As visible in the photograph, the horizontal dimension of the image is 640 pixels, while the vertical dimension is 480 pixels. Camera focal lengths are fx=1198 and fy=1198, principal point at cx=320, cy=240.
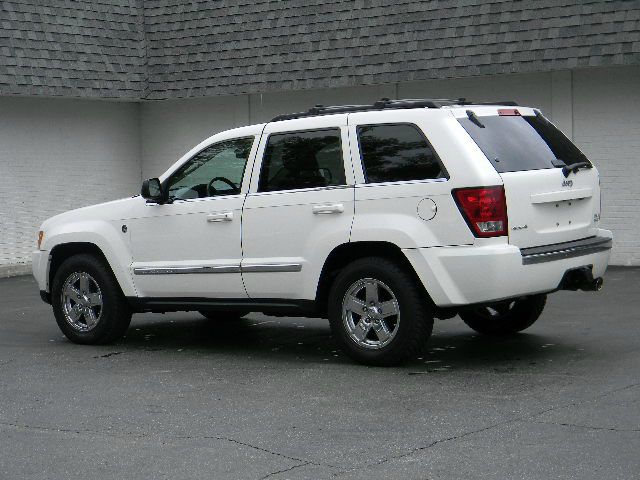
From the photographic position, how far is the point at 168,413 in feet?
24.6

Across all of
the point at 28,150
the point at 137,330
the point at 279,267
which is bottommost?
the point at 137,330

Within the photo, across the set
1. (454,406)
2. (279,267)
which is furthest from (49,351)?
(454,406)

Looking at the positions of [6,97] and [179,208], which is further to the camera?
[6,97]

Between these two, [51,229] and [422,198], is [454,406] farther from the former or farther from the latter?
[51,229]

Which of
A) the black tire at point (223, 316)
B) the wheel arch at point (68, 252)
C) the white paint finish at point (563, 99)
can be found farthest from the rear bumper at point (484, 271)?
the white paint finish at point (563, 99)

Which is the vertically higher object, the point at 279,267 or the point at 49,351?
the point at 279,267

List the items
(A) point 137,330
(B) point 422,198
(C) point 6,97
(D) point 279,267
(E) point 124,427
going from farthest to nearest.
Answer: (C) point 6,97, (A) point 137,330, (D) point 279,267, (B) point 422,198, (E) point 124,427

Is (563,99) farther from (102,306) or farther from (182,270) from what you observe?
(102,306)

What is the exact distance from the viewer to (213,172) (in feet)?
32.9

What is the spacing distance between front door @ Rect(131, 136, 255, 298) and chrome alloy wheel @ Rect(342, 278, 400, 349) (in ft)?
3.42

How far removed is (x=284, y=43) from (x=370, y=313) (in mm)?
10523

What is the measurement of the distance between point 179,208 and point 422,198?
2.36 m

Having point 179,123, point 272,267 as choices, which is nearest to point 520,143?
point 272,267

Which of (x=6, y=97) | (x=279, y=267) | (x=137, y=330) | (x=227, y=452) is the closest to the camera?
(x=227, y=452)
